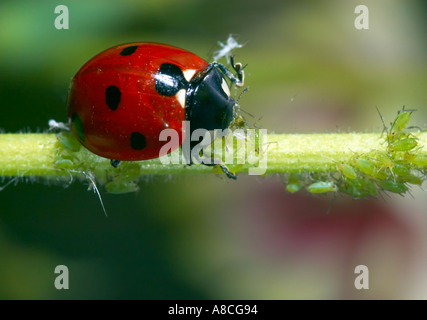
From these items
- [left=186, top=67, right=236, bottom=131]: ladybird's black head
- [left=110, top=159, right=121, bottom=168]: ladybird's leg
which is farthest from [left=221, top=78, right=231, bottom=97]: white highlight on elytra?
[left=110, top=159, right=121, bottom=168]: ladybird's leg

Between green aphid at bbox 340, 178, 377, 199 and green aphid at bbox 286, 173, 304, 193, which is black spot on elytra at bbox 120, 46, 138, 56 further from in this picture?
green aphid at bbox 340, 178, 377, 199

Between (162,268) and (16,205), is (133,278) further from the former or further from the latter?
(16,205)

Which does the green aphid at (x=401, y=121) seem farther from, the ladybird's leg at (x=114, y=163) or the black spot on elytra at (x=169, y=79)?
the ladybird's leg at (x=114, y=163)

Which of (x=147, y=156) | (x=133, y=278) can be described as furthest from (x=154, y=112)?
(x=133, y=278)

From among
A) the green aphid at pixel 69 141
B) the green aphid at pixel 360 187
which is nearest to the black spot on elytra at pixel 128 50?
the green aphid at pixel 69 141

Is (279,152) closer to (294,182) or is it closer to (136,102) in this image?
(294,182)

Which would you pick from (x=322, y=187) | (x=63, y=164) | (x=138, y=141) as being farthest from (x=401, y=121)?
(x=63, y=164)
